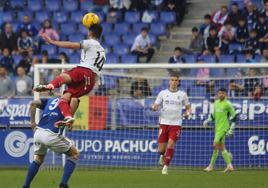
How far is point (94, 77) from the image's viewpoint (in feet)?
50.5

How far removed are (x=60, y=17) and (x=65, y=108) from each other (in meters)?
17.7

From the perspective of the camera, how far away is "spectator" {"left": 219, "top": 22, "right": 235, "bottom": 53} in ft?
89.6

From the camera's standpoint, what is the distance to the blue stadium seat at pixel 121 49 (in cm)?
2939

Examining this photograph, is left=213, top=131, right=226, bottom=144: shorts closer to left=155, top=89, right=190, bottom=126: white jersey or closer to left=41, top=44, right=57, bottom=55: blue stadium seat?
left=155, top=89, right=190, bottom=126: white jersey

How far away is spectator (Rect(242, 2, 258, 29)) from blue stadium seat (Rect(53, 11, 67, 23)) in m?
7.19

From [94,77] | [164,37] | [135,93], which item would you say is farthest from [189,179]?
[164,37]

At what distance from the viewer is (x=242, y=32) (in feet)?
89.2

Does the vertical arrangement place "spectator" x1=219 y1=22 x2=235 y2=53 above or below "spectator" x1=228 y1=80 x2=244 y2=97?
above

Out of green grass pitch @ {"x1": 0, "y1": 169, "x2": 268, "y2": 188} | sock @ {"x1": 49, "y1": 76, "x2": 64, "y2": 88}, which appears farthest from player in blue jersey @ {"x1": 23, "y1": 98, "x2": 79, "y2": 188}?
green grass pitch @ {"x1": 0, "y1": 169, "x2": 268, "y2": 188}

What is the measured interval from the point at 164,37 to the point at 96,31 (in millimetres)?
15031

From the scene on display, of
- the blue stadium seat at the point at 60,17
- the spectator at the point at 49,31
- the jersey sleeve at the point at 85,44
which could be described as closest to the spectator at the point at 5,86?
the spectator at the point at 49,31

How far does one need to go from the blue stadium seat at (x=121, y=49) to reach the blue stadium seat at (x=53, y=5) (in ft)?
12.2

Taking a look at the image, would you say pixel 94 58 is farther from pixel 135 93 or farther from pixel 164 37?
pixel 164 37

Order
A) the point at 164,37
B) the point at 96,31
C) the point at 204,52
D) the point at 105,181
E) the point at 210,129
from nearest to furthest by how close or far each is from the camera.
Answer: the point at 96,31 < the point at 105,181 < the point at 210,129 < the point at 204,52 < the point at 164,37
